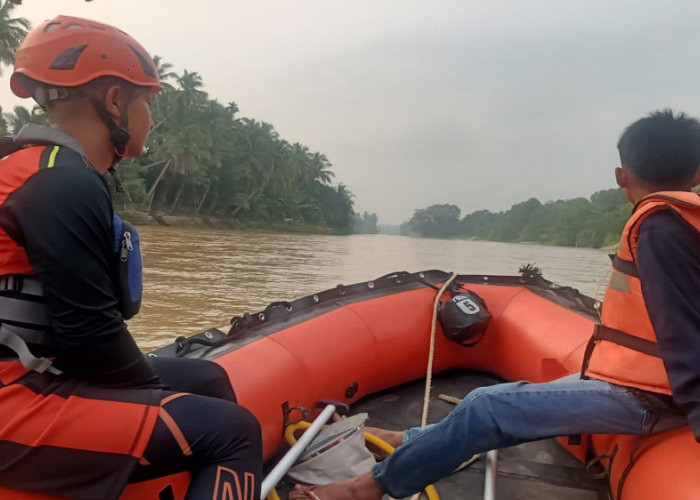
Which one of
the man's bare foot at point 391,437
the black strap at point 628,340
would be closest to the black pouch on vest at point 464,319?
the man's bare foot at point 391,437

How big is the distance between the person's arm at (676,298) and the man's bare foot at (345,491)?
3.13 ft

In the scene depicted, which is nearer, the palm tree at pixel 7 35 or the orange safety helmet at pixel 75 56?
the orange safety helmet at pixel 75 56

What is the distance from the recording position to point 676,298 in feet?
4.56

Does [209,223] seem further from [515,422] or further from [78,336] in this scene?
[78,336]

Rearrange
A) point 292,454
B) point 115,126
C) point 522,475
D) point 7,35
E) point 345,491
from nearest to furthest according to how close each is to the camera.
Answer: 1. point 115,126
2. point 345,491
3. point 292,454
4. point 522,475
5. point 7,35

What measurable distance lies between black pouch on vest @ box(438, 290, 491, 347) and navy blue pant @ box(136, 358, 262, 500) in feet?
6.52

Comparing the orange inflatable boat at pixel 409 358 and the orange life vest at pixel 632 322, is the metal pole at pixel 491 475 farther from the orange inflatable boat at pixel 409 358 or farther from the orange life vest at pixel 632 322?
the orange life vest at pixel 632 322

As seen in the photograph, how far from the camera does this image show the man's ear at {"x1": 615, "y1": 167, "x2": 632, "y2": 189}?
66.5 inches

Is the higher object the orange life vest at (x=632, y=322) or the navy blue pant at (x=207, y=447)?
the orange life vest at (x=632, y=322)

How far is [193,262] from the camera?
13031 millimetres

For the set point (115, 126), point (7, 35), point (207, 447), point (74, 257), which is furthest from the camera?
point (7, 35)

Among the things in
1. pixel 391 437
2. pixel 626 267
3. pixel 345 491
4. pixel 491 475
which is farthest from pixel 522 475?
pixel 626 267

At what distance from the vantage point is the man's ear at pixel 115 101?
51.1 inches

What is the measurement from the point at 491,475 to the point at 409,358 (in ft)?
3.45
